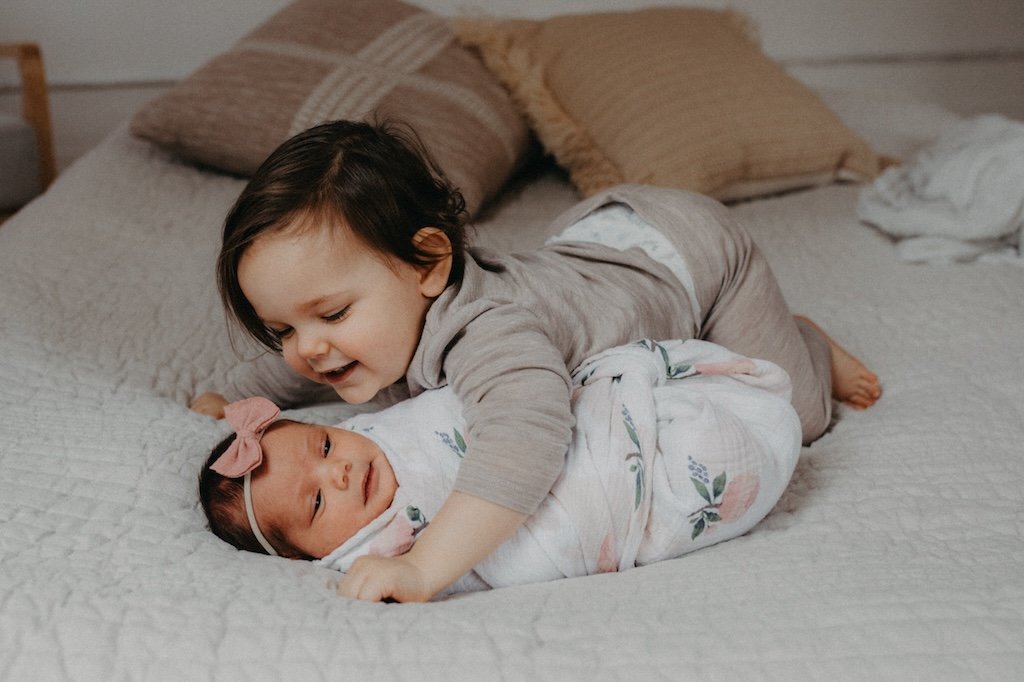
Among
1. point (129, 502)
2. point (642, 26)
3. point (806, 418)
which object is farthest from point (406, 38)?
point (129, 502)

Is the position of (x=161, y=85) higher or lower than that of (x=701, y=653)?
lower

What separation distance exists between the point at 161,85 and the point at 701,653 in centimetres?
251

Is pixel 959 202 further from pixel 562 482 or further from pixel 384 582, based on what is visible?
pixel 384 582

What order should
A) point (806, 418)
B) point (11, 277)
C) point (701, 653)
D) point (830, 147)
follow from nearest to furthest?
point (701, 653) → point (806, 418) → point (11, 277) → point (830, 147)

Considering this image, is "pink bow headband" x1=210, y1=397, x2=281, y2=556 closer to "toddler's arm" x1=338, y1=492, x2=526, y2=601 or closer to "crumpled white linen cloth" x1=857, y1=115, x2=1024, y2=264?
"toddler's arm" x1=338, y1=492, x2=526, y2=601

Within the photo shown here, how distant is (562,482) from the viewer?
35.5 inches

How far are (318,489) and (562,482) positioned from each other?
0.74 ft

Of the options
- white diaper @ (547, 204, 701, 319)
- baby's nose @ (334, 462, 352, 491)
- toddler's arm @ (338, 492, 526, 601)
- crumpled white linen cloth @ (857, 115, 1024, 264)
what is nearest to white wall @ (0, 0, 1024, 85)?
crumpled white linen cloth @ (857, 115, 1024, 264)

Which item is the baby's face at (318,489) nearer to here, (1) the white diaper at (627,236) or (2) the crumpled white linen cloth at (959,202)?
(1) the white diaper at (627,236)

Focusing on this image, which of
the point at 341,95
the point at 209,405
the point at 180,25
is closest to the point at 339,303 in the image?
the point at 209,405

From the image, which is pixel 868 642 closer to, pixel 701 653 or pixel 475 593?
pixel 701 653

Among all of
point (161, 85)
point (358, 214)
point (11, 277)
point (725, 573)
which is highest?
point (358, 214)

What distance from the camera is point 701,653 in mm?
687

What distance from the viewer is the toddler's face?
941 millimetres
